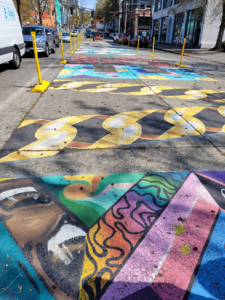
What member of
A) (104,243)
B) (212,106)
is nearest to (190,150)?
(104,243)

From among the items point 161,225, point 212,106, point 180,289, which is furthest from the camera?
point 212,106

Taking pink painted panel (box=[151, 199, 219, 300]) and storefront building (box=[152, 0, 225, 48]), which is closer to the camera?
pink painted panel (box=[151, 199, 219, 300])

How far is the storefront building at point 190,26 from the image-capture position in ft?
86.6

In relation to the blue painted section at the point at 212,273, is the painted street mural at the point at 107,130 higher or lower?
lower

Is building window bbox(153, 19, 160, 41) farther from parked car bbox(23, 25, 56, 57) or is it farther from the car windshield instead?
the car windshield

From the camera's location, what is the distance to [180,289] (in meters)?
1.58

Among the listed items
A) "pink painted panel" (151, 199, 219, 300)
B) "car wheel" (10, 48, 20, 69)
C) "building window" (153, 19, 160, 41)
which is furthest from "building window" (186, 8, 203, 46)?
"pink painted panel" (151, 199, 219, 300)

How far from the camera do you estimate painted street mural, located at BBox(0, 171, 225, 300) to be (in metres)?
1.59

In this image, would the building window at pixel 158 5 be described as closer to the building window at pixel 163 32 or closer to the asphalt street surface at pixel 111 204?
the building window at pixel 163 32

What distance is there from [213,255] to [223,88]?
282 inches

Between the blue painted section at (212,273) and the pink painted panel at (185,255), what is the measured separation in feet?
0.18

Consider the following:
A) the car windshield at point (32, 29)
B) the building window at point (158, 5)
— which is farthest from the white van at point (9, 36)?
the building window at point (158, 5)

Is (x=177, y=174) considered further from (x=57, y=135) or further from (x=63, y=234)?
(x=57, y=135)

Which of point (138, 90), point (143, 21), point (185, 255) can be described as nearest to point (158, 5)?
point (143, 21)
